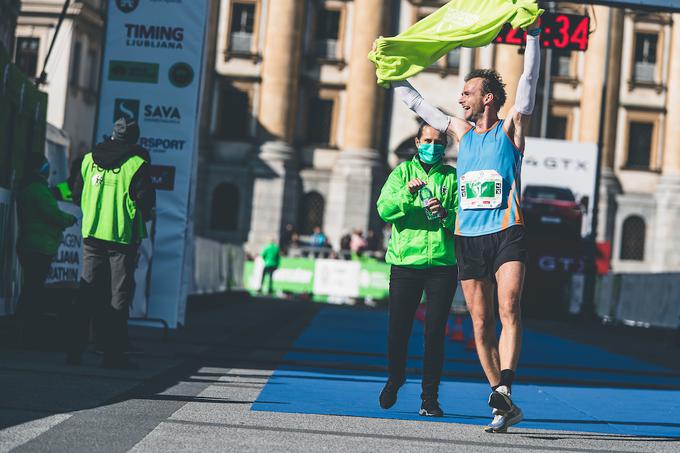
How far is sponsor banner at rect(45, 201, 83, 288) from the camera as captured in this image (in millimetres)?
14883

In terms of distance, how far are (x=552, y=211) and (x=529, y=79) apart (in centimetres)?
2793

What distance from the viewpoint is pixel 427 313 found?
877cm

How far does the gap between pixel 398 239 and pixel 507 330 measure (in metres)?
1.24

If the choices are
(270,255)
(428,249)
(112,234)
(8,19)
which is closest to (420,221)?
(428,249)

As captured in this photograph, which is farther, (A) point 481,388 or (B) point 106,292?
(A) point 481,388

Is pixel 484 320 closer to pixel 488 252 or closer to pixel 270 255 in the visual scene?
pixel 488 252

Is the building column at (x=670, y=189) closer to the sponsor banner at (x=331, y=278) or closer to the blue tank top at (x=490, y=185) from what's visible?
the sponsor banner at (x=331, y=278)

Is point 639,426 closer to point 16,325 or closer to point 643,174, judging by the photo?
point 16,325

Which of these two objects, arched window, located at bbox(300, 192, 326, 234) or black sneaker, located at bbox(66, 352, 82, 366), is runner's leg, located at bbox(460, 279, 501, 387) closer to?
black sneaker, located at bbox(66, 352, 82, 366)

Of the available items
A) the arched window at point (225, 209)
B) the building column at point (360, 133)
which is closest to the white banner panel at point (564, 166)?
the building column at point (360, 133)

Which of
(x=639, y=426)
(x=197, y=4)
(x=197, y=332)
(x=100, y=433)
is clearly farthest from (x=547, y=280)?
(x=100, y=433)

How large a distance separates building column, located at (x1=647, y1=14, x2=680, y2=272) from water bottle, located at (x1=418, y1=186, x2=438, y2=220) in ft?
171

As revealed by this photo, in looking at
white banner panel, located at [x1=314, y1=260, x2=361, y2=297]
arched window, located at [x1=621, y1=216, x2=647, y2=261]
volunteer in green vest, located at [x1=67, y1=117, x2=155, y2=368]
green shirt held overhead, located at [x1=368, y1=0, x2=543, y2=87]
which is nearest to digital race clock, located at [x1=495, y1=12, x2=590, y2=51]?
volunteer in green vest, located at [x1=67, y1=117, x2=155, y2=368]

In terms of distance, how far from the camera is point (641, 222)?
59.5 meters
